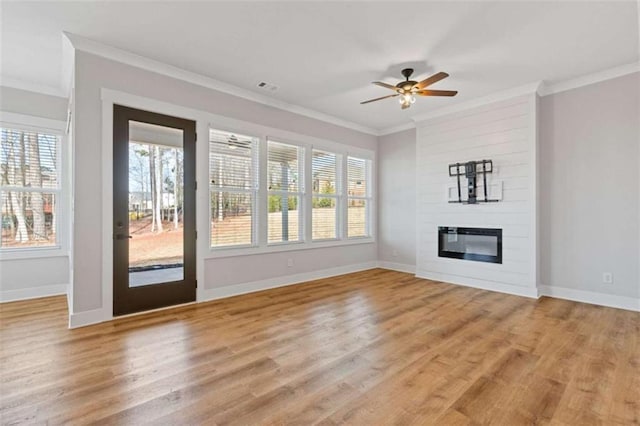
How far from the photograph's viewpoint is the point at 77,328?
3178 millimetres

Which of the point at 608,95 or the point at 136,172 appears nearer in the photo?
the point at 136,172

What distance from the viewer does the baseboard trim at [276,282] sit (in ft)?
14.1

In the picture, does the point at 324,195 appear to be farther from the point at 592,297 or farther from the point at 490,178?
the point at 592,297

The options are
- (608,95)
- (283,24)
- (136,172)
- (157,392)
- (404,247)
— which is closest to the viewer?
(157,392)

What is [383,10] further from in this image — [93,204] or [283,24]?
Answer: [93,204]

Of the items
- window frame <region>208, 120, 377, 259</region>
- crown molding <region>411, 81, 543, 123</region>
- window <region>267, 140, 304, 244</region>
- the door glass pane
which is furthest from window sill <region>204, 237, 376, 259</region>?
crown molding <region>411, 81, 543, 123</region>

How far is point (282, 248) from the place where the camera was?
5.12 metres

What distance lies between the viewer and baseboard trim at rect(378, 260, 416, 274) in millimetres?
6137

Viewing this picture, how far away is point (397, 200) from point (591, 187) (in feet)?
10.1

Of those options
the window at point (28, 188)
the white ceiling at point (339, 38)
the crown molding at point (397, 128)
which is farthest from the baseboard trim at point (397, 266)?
the window at point (28, 188)

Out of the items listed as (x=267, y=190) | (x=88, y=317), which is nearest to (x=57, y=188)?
(x=88, y=317)

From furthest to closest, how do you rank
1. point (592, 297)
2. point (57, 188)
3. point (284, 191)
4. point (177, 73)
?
point (284, 191) → point (57, 188) → point (592, 297) → point (177, 73)

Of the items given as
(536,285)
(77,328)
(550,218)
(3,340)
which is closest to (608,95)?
(550,218)

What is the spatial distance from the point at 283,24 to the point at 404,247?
4.65 metres
